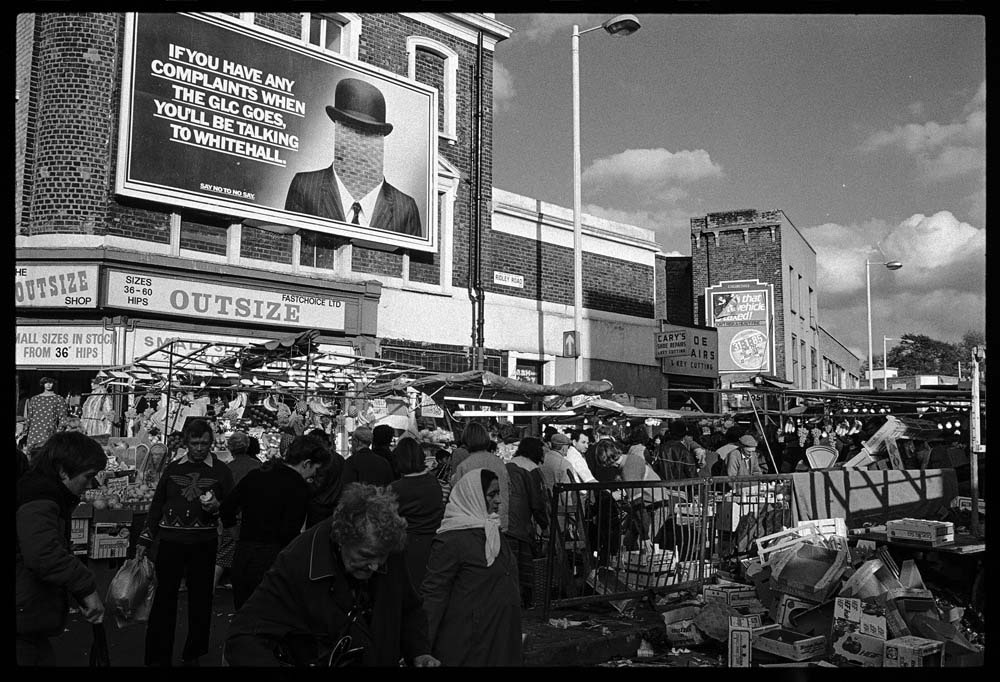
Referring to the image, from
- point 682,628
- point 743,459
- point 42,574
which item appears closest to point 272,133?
point 743,459

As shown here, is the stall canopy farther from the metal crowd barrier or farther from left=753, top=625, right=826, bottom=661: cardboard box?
left=753, top=625, right=826, bottom=661: cardboard box

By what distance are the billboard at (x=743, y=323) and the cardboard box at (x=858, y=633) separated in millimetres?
26004

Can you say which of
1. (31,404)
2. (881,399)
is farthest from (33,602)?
(881,399)

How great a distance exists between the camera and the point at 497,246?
22.4 m

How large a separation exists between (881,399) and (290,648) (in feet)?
43.9

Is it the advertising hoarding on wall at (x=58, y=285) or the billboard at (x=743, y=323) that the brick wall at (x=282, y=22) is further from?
the billboard at (x=743, y=323)

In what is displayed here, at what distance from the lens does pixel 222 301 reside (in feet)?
Result: 55.3

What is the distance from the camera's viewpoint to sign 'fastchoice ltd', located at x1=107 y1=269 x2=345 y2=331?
1567cm

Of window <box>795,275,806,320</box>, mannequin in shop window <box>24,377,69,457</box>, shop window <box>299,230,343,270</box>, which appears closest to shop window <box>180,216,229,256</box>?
shop window <box>299,230,343,270</box>

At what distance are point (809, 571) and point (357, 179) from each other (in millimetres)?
13820

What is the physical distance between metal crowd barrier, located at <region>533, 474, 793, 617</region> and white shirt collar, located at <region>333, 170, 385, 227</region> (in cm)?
1134

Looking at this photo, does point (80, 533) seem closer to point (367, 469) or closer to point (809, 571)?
point (367, 469)

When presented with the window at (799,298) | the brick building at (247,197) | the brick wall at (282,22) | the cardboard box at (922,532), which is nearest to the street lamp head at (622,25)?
the brick building at (247,197)

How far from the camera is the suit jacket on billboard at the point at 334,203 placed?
59.3 feet
